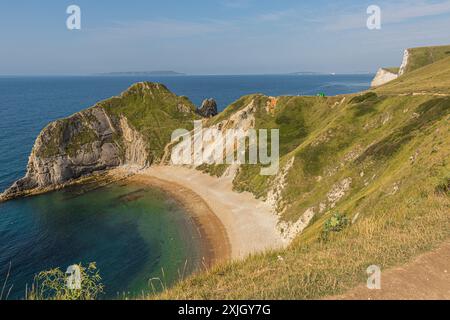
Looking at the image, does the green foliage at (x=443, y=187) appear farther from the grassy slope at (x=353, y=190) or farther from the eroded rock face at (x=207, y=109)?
the eroded rock face at (x=207, y=109)

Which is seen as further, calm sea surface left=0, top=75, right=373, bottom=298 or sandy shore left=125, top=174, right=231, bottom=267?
sandy shore left=125, top=174, right=231, bottom=267

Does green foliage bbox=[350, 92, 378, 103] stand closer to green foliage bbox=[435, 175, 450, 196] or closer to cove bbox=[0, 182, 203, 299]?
cove bbox=[0, 182, 203, 299]

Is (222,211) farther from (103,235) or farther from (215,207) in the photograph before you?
(103,235)

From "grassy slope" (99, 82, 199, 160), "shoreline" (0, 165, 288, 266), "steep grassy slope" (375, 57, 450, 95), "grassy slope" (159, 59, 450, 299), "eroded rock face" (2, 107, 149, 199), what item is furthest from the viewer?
"grassy slope" (99, 82, 199, 160)

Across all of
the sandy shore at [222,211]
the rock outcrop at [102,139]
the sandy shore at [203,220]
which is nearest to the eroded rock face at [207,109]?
the rock outcrop at [102,139]

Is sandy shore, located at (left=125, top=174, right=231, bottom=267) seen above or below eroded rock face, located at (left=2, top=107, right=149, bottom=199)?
below

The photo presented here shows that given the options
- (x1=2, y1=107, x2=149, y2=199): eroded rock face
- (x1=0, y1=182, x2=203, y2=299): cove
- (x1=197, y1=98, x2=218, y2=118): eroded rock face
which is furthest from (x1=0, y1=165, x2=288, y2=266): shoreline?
(x1=197, y1=98, x2=218, y2=118): eroded rock face
